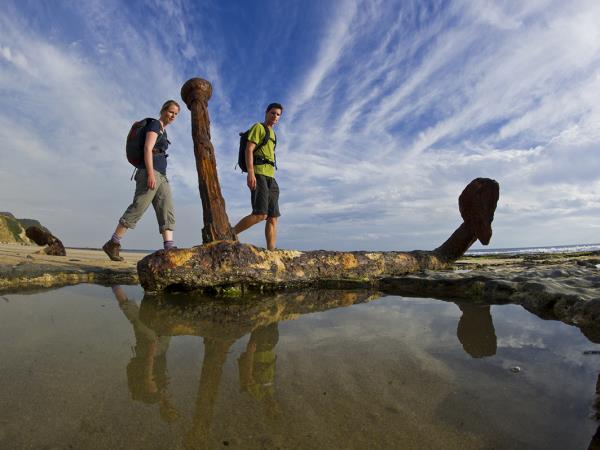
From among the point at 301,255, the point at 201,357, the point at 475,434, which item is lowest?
the point at 475,434

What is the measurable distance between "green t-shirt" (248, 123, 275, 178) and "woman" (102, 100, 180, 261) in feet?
3.50

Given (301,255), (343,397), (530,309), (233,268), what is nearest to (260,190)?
(301,255)

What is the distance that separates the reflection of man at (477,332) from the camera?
1.50 metres

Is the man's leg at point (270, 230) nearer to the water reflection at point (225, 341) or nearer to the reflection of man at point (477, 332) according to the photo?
the water reflection at point (225, 341)

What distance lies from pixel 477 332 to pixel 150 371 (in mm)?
1582

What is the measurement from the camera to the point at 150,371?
4.13 feet

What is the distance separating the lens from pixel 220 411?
0.96 meters

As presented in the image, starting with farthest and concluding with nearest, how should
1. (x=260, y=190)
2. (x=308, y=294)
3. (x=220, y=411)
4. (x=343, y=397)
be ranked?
(x=260, y=190)
(x=308, y=294)
(x=343, y=397)
(x=220, y=411)

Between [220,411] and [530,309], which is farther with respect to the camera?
[530,309]

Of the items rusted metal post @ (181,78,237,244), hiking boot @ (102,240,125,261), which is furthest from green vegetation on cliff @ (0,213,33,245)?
Result: rusted metal post @ (181,78,237,244)

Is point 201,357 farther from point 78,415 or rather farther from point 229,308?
point 229,308

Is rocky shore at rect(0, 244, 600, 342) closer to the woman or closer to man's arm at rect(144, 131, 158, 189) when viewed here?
the woman

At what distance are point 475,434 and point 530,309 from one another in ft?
6.07

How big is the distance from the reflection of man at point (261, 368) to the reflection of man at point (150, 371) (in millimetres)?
248
